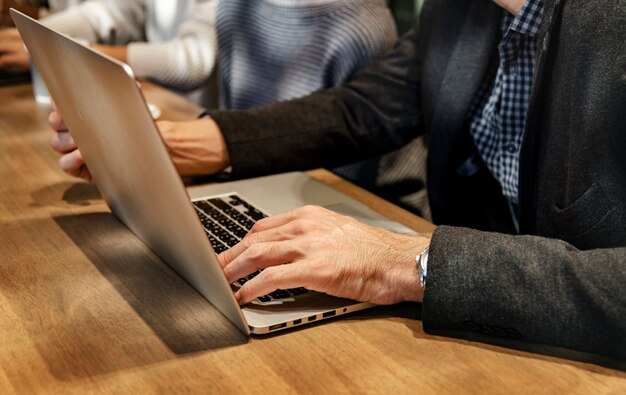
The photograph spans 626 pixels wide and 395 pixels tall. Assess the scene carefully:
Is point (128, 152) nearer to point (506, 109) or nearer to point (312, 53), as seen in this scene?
point (506, 109)

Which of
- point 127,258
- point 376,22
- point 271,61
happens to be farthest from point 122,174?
point 271,61

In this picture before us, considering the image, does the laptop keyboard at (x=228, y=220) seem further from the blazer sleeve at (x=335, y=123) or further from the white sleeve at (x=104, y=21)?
the white sleeve at (x=104, y=21)

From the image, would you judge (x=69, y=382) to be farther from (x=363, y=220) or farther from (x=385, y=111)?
(x=385, y=111)

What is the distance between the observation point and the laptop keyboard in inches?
40.6

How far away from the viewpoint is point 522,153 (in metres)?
1.17

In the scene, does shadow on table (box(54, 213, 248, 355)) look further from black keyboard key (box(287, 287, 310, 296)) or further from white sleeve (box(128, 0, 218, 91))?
white sleeve (box(128, 0, 218, 91))

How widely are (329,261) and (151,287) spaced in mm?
226

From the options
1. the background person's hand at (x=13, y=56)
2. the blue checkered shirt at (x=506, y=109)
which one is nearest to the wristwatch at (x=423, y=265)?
the blue checkered shirt at (x=506, y=109)

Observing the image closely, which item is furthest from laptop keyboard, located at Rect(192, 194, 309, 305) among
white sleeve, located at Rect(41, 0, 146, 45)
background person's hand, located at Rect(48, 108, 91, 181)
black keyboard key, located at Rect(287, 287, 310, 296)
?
Result: white sleeve, located at Rect(41, 0, 146, 45)

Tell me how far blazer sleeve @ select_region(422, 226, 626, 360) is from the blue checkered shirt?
1.41ft

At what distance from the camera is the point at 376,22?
177 centimetres

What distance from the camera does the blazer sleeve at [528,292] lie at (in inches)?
32.5

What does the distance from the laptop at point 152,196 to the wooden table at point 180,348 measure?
28 millimetres

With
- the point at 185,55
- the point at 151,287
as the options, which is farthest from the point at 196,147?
the point at 185,55
